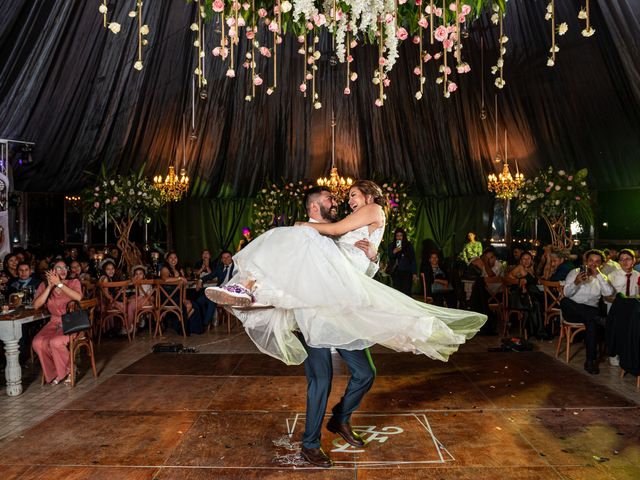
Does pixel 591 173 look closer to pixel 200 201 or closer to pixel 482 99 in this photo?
pixel 482 99

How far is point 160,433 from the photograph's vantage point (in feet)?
13.3

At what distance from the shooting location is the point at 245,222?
45.5 ft

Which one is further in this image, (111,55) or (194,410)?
(111,55)

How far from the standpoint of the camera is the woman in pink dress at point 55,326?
5.44 metres

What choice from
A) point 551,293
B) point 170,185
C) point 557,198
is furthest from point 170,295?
point 557,198

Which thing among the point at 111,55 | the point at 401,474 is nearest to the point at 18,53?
the point at 111,55

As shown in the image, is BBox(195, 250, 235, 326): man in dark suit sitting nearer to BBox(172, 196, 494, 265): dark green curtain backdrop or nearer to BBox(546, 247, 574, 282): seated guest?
BBox(546, 247, 574, 282): seated guest

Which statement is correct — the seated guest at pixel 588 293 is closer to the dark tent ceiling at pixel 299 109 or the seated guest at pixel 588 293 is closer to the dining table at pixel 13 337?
the dark tent ceiling at pixel 299 109

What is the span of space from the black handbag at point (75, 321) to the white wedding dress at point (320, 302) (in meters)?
2.49

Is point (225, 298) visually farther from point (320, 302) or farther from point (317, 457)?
point (317, 457)

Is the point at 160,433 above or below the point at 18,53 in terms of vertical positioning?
below

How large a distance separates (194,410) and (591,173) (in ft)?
27.6

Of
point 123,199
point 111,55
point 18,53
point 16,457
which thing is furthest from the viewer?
point 123,199

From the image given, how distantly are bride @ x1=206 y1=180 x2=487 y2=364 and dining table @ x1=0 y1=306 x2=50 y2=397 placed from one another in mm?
2592
